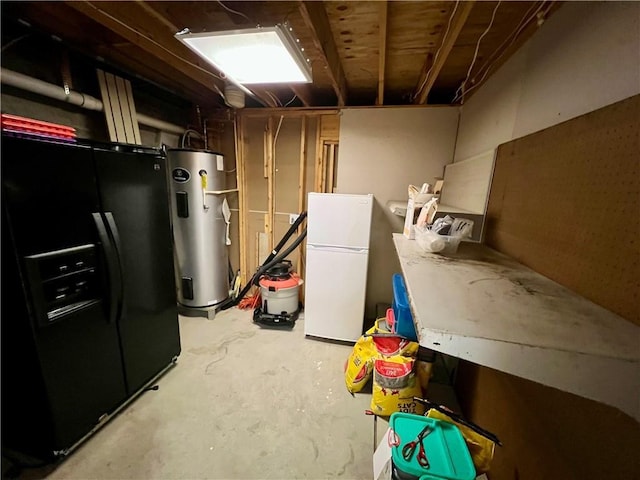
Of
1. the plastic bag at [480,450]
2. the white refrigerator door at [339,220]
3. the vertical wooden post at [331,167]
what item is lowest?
the plastic bag at [480,450]

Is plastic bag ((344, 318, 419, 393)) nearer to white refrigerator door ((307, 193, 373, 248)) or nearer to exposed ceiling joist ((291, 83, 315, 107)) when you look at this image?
white refrigerator door ((307, 193, 373, 248))

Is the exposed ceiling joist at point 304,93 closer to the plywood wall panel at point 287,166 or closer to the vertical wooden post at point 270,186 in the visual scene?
the plywood wall panel at point 287,166

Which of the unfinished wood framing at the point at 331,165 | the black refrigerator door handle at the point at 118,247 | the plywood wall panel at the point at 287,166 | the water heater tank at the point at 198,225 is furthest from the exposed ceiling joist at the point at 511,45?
the water heater tank at the point at 198,225

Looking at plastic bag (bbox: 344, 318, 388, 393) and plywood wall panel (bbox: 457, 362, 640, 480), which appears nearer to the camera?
plywood wall panel (bbox: 457, 362, 640, 480)

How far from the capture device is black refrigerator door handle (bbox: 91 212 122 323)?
59.0 inches

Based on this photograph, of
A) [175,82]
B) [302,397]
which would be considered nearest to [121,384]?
[302,397]

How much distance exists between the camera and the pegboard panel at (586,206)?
2.35ft

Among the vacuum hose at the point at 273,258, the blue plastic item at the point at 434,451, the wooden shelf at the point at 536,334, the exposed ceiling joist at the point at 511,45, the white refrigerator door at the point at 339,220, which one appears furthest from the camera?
the vacuum hose at the point at 273,258

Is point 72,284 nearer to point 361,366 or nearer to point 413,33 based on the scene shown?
point 361,366

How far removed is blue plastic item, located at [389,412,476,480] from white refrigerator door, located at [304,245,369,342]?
4.69 feet

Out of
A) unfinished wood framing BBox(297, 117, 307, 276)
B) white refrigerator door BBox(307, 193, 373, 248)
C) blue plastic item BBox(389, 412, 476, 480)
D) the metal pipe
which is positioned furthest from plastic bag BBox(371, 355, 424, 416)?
the metal pipe

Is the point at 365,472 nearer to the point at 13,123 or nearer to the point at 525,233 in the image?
the point at 525,233

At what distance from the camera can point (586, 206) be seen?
0.87 metres

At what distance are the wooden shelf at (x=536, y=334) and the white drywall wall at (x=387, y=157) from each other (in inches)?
87.3
